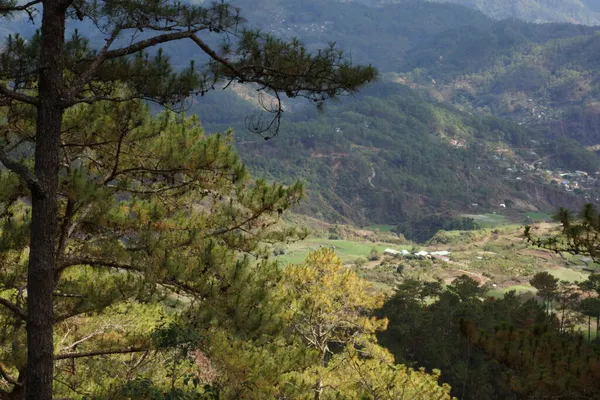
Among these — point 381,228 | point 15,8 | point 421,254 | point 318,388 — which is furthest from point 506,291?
point 381,228

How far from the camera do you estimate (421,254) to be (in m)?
68.2

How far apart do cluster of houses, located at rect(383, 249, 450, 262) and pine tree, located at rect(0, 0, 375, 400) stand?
210 ft

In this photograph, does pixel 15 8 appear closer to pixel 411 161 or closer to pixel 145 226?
pixel 145 226

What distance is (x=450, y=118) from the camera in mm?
159625

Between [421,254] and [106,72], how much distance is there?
66510mm

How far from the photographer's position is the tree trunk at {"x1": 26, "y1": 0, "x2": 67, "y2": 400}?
12.1ft

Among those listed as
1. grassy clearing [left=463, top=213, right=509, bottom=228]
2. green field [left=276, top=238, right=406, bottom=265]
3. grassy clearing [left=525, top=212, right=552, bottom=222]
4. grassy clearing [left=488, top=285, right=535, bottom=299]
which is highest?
grassy clearing [left=488, top=285, right=535, bottom=299]

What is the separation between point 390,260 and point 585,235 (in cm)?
6108

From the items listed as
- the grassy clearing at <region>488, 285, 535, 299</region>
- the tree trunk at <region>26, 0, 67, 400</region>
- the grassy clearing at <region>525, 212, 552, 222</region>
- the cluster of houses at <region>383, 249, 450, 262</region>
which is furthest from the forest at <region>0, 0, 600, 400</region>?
the grassy clearing at <region>525, 212, 552, 222</region>

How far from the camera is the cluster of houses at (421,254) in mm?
66869

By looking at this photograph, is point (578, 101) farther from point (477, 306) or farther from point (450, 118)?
point (477, 306)

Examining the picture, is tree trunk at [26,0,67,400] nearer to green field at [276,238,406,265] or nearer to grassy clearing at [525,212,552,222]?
green field at [276,238,406,265]

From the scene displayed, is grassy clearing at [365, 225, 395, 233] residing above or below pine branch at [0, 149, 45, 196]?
below

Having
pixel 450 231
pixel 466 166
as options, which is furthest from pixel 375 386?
pixel 466 166
